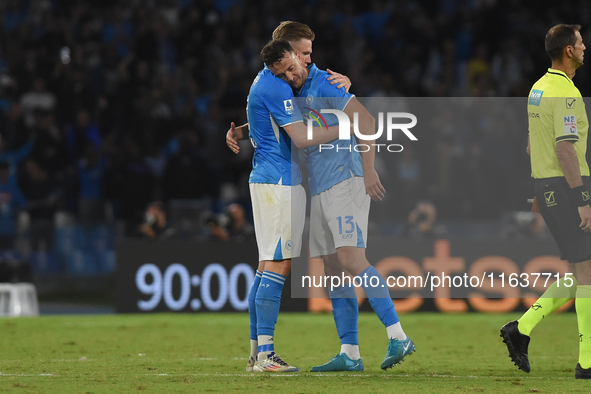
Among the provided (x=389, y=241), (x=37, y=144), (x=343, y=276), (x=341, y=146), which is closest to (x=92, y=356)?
(x=343, y=276)

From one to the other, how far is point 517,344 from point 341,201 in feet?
4.91

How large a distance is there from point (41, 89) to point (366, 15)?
5994mm

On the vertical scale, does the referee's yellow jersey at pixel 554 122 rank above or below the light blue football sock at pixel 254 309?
above

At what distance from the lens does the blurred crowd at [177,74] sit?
13742 millimetres

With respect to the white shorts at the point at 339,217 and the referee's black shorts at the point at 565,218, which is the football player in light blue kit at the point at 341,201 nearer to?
the white shorts at the point at 339,217

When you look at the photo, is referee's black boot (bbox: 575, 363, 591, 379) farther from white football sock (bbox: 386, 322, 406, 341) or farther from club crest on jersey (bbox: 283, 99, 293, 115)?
club crest on jersey (bbox: 283, 99, 293, 115)

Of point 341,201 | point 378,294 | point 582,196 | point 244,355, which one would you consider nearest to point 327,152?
point 341,201

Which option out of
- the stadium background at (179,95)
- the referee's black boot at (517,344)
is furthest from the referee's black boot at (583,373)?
the stadium background at (179,95)

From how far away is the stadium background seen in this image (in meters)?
12.1

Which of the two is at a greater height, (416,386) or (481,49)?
(481,49)

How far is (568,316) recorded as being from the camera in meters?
10.9

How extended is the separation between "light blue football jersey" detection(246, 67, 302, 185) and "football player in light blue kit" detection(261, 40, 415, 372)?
0.12 m

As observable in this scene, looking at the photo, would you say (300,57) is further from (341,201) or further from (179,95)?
(179,95)

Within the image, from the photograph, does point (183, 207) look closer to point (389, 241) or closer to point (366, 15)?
point (389, 241)
